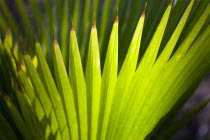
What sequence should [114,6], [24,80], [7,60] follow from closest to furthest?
[24,80]
[7,60]
[114,6]

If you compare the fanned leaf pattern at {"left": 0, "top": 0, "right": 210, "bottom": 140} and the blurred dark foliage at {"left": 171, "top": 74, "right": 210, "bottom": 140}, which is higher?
the blurred dark foliage at {"left": 171, "top": 74, "right": 210, "bottom": 140}

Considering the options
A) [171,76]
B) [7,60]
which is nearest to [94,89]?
[171,76]

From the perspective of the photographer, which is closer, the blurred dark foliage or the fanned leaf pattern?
the fanned leaf pattern

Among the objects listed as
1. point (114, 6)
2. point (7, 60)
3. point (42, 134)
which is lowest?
point (42, 134)

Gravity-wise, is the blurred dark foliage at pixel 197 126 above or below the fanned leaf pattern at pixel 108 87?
above

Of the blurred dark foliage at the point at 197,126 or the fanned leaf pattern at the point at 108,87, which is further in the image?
the blurred dark foliage at the point at 197,126

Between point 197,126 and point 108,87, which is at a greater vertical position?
point 197,126

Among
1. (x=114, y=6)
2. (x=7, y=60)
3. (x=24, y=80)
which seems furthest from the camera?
(x=114, y=6)

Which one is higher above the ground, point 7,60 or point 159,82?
point 7,60

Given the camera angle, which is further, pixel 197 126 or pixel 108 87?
pixel 197 126

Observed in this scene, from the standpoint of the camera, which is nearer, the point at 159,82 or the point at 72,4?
the point at 159,82

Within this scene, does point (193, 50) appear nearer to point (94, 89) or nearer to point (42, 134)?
point (94, 89)
